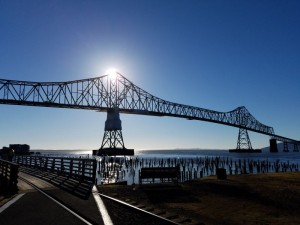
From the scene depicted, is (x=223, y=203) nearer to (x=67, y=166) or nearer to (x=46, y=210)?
(x=46, y=210)

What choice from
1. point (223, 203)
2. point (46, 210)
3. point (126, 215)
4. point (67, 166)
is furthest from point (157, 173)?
point (46, 210)

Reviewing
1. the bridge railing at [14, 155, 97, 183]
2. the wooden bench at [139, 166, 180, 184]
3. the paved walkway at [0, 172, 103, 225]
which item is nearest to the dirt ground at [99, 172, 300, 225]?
the wooden bench at [139, 166, 180, 184]

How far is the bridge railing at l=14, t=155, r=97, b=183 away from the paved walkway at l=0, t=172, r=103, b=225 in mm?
3802

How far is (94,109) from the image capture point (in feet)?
356

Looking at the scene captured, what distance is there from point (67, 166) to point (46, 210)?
11762mm

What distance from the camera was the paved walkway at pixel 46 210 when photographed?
9.85 m

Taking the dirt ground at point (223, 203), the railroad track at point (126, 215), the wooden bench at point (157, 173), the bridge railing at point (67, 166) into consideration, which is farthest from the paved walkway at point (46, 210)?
the wooden bench at point (157, 173)

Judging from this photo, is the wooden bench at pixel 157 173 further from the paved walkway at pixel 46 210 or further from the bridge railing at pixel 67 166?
the paved walkway at pixel 46 210

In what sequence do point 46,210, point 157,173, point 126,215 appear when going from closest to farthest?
point 126,215 < point 46,210 < point 157,173

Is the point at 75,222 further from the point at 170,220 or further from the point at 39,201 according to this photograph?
the point at 39,201

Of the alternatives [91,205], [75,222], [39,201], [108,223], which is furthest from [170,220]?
[39,201]

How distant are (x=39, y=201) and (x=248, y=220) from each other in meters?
8.45

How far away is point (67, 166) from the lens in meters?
23.1

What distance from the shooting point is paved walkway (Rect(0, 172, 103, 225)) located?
9851 mm
